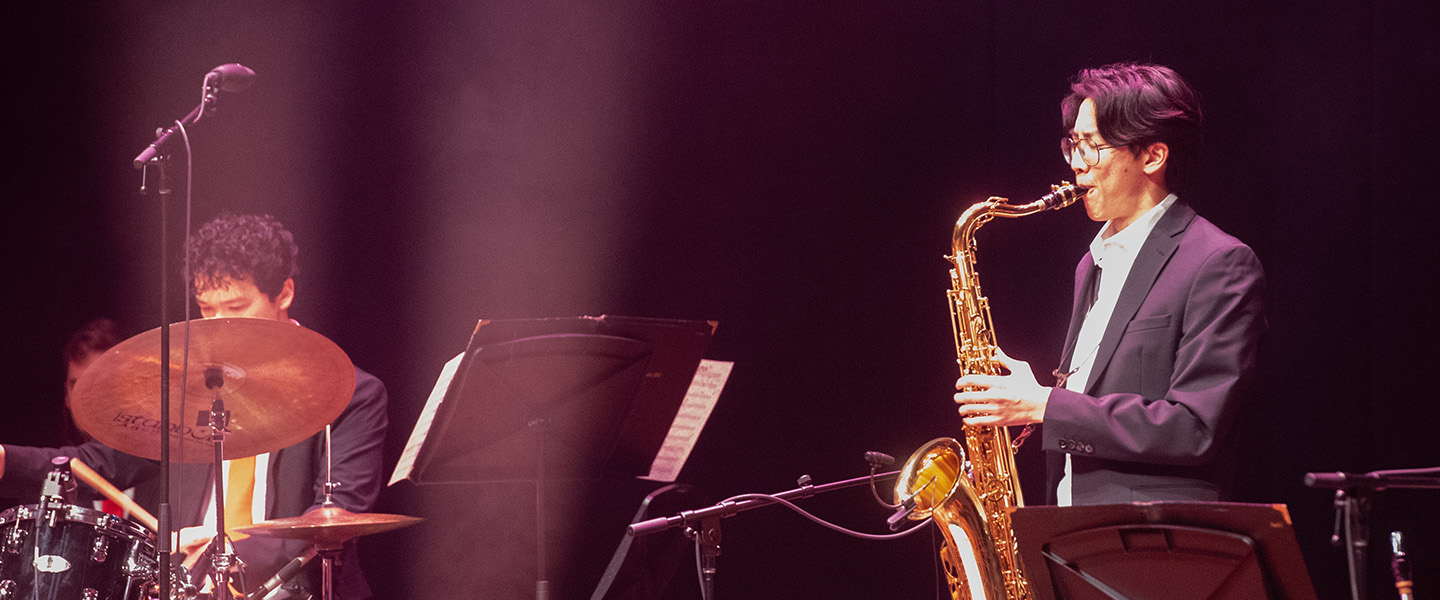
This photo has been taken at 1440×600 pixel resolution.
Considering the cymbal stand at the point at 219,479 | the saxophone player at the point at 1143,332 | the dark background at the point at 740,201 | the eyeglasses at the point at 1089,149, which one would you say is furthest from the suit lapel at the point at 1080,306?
the cymbal stand at the point at 219,479

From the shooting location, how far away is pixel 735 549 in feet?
15.2

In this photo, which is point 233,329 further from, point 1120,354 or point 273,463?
point 1120,354

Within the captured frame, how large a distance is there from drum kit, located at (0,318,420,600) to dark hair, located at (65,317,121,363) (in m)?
1.08

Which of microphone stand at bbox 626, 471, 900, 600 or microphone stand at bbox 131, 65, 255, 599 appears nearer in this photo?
microphone stand at bbox 131, 65, 255, 599

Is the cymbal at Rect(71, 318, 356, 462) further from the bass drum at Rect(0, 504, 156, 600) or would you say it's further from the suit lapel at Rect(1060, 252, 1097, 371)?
the suit lapel at Rect(1060, 252, 1097, 371)

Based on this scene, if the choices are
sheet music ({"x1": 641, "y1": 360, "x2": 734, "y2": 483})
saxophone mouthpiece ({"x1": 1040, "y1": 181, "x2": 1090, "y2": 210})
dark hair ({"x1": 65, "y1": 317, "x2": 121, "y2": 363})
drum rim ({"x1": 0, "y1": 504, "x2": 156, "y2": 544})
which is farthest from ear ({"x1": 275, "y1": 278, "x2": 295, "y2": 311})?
saxophone mouthpiece ({"x1": 1040, "y1": 181, "x2": 1090, "y2": 210})

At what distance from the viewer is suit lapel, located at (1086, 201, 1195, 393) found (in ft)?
8.07

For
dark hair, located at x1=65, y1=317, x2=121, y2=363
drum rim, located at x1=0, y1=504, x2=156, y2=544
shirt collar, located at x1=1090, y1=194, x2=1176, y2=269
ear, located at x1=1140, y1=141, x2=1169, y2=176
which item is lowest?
drum rim, located at x1=0, y1=504, x2=156, y2=544

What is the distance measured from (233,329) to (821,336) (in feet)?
8.60

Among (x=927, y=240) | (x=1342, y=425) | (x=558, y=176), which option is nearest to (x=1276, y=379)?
(x=1342, y=425)

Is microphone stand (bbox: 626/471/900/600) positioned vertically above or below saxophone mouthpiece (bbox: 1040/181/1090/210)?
below

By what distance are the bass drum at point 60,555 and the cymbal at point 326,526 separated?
403 mm

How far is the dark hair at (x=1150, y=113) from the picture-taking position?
2539 mm

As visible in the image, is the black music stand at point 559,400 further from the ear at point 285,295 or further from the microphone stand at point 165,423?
the ear at point 285,295
